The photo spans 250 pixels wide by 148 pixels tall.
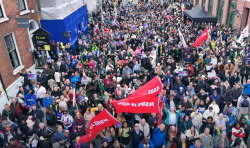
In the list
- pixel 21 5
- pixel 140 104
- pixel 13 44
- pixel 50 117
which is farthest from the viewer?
pixel 21 5

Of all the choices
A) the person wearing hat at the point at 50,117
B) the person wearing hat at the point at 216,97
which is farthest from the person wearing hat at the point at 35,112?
the person wearing hat at the point at 216,97

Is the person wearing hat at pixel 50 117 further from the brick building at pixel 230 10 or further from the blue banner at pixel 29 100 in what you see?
the brick building at pixel 230 10

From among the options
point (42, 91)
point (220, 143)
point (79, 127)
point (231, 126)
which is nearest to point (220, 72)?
point (231, 126)

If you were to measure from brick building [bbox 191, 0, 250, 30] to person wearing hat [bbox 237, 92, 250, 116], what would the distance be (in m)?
13.8

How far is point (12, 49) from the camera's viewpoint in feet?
38.3

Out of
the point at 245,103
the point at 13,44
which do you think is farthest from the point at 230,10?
the point at 13,44

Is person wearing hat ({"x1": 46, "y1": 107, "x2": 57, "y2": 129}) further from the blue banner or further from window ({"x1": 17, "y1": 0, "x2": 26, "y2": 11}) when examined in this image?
window ({"x1": 17, "y1": 0, "x2": 26, "y2": 11})

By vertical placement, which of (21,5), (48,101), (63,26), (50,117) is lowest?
(50,117)

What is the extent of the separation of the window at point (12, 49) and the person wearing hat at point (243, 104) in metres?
11.0

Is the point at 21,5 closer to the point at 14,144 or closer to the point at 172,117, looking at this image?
the point at 14,144

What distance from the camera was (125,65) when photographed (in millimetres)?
11375

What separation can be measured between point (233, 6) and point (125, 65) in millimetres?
17057

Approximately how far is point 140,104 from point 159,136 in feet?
4.00

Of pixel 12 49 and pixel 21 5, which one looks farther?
pixel 21 5
